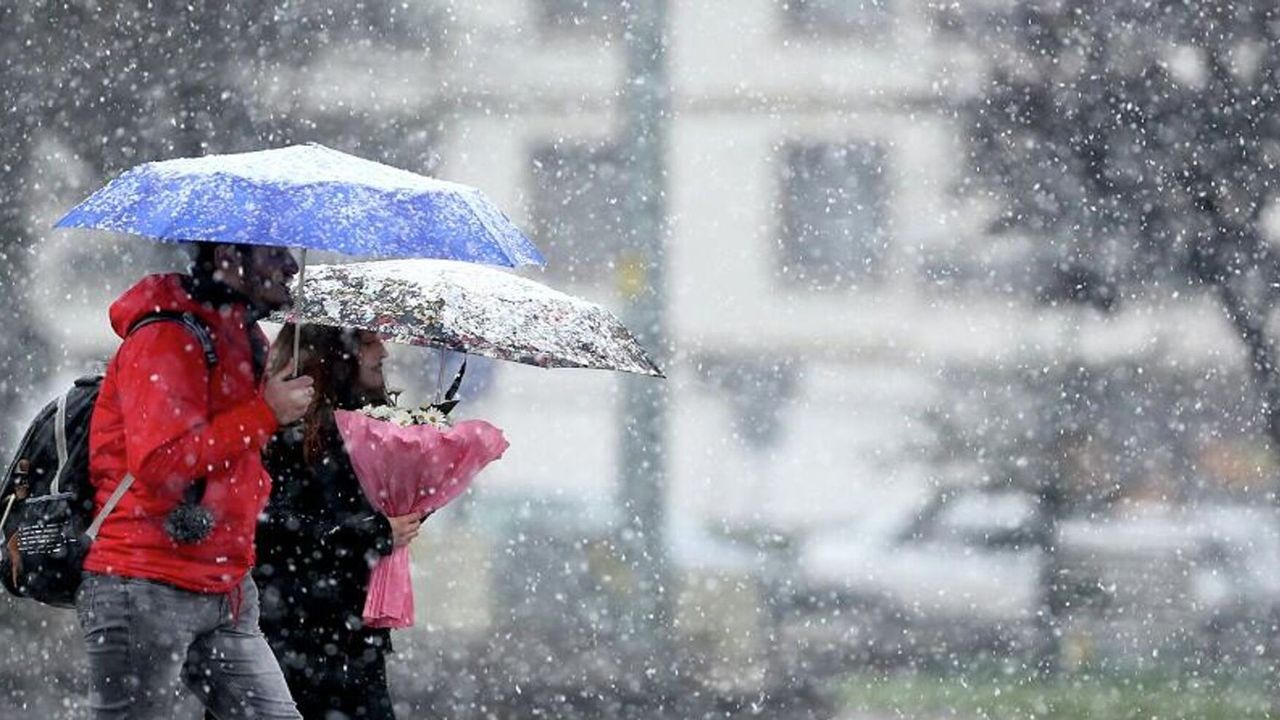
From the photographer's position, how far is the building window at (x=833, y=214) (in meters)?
18.5

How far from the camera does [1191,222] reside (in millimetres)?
10125

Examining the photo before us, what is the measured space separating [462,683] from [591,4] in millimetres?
7643

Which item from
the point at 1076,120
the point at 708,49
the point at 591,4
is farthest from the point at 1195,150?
the point at 708,49

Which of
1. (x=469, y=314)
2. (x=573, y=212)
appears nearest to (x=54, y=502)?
(x=469, y=314)

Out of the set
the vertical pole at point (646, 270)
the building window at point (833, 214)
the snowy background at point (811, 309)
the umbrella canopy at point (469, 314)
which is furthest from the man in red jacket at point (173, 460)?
the building window at point (833, 214)

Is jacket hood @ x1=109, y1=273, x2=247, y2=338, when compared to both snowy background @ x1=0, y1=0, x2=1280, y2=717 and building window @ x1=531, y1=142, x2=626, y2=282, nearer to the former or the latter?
snowy background @ x1=0, y1=0, x2=1280, y2=717

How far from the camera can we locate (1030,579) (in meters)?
13.7

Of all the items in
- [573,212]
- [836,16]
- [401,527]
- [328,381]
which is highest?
[836,16]

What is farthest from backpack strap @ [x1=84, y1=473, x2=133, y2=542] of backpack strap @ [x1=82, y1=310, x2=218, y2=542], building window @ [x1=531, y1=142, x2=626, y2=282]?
building window @ [x1=531, y1=142, x2=626, y2=282]

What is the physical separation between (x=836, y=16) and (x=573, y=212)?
13.4 feet

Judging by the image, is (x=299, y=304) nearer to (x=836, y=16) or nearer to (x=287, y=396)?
(x=287, y=396)

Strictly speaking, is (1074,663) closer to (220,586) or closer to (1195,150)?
(1195,150)

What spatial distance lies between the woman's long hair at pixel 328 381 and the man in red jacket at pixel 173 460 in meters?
0.51

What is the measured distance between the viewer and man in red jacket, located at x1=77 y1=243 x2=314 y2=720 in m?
3.93
